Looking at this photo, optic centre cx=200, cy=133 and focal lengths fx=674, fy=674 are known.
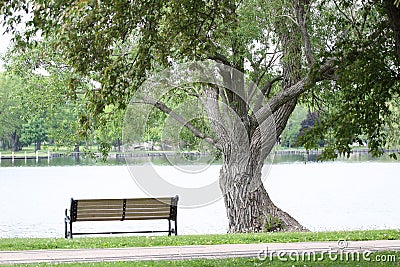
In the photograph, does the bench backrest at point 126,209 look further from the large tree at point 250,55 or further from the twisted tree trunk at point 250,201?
the twisted tree trunk at point 250,201

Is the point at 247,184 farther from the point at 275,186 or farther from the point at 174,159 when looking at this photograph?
the point at 275,186

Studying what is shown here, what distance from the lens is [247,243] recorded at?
10.5 metres

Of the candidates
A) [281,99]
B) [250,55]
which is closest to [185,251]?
[281,99]

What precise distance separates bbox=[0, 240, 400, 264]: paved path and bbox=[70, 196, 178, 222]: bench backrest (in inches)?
129

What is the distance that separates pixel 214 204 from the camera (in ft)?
95.1

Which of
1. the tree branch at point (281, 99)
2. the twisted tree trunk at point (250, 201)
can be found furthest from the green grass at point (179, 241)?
the twisted tree trunk at point (250, 201)

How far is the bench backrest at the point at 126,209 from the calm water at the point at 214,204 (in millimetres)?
6726

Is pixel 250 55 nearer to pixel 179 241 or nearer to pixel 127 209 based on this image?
pixel 127 209

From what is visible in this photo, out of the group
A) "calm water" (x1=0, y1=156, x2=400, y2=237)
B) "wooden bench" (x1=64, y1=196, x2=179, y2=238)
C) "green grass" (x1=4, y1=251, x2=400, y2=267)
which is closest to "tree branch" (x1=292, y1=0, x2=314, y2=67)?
"wooden bench" (x1=64, y1=196, x2=179, y2=238)

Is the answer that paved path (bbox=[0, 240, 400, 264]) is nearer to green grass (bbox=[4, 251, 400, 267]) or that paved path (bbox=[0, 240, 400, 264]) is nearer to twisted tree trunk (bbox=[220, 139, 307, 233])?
green grass (bbox=[4, 251, 400, 267])

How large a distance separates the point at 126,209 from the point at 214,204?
1583 centimetres

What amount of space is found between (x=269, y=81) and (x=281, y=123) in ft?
4.32

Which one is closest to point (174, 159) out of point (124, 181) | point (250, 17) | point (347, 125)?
point (250, 17)

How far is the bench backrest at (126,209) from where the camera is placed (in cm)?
1313
